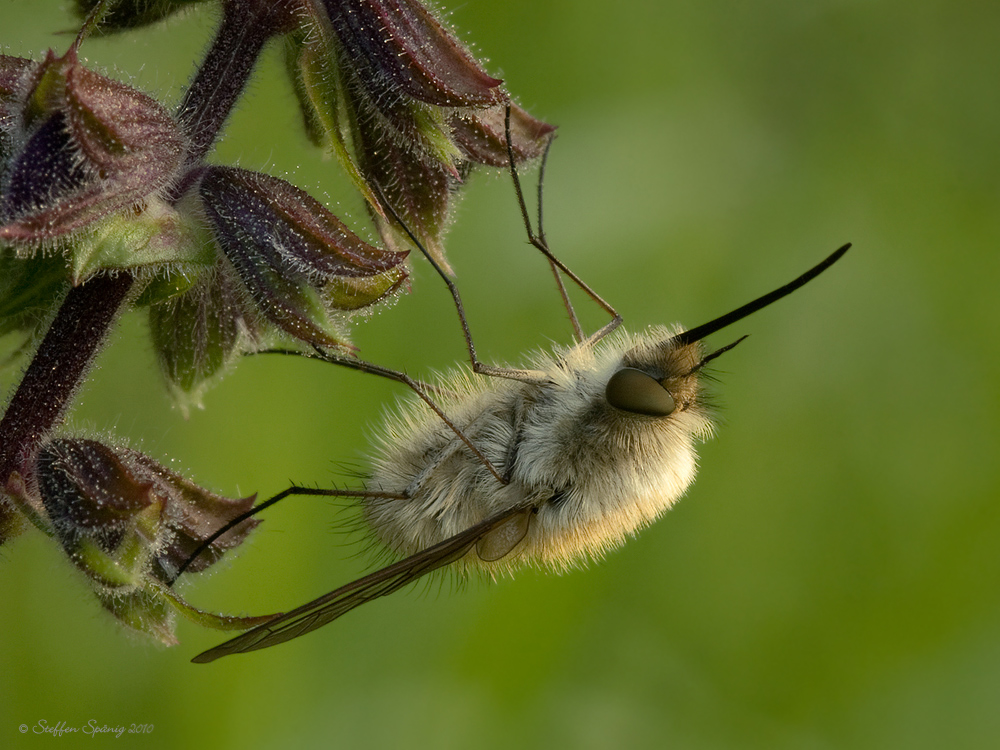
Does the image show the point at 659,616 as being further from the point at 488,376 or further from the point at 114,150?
the point at 114,150

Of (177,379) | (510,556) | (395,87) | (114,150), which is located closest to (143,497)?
→ (177,379)

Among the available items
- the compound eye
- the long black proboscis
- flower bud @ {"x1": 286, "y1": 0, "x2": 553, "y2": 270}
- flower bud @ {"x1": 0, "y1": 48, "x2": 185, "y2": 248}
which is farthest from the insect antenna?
flower bud @ {"x1": 0, "y1": 48, "x2": 185, "y2": 248}

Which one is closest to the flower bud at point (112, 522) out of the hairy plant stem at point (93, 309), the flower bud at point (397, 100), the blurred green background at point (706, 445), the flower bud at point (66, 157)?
the hairy plant stem at point (93, 309)

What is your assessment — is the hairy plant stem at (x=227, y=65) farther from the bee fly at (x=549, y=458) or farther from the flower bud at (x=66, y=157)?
the bee fly at (x=549, y=458)

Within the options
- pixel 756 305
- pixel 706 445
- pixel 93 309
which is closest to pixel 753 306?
pixel 756 305

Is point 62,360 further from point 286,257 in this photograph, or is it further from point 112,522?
point 286,257

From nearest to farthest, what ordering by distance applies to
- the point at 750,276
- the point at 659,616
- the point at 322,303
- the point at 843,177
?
the point at 322,303, the point at 659,616, the point at 750,276, the point at 843,177

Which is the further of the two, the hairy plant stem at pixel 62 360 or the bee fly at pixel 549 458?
the bee fly at pixel 549 458
